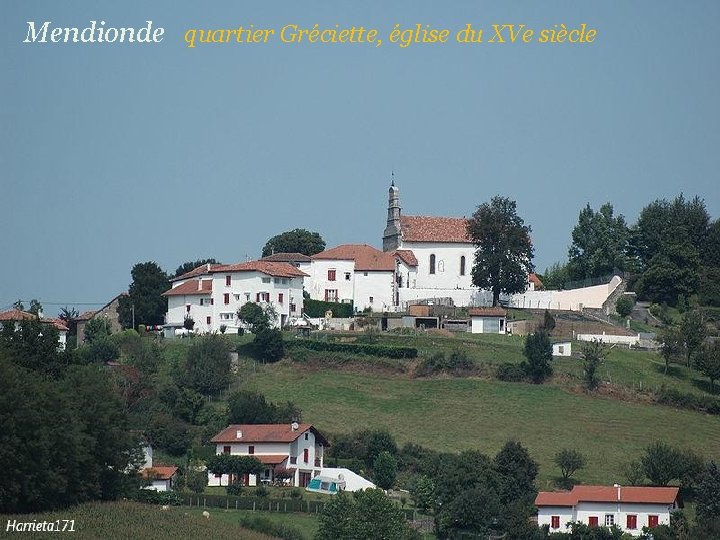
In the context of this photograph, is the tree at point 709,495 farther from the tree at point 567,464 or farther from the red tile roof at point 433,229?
the red tile roof at point 433,229

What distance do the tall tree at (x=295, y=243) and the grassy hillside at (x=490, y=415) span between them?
102 ft

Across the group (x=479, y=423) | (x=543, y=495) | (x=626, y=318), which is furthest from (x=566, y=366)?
(x=543, y=495)

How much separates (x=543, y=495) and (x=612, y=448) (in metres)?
12.8

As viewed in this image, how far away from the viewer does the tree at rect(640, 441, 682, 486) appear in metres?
75.9

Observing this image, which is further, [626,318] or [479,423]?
[626,318]

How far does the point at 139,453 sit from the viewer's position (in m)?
69.1

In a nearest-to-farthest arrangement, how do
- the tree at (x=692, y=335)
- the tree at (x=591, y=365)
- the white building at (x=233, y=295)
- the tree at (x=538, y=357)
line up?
the tree at (x=591, y=365) → the tree at (x=538, y=357) → the tree at (x=692, y=335) → the white building at (x=233, y=295)

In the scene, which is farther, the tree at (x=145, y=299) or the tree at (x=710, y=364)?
the tree at (x=145, y=299)

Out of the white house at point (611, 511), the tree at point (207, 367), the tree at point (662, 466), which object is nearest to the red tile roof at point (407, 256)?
the tree at point (207, 367)

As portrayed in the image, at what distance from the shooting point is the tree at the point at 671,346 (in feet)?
313

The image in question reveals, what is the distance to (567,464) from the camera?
77375mm

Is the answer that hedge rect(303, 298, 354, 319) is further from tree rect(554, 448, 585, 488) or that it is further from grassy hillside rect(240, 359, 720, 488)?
tree rect(554, 448, 585, 488)

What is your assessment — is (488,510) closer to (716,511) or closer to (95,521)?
(716,511)

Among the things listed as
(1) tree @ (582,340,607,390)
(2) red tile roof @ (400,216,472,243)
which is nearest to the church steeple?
(2) red tile roof @ (400,216,472,243)
